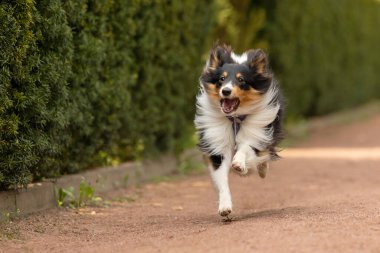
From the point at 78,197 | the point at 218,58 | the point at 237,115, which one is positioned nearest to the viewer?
the point at 237,115

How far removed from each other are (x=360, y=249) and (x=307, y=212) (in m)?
1.80

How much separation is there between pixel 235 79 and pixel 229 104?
9.3 inches

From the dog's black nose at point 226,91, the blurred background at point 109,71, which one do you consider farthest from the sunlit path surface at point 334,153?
the dog's black nose at point 226,91

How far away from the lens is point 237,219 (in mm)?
6707

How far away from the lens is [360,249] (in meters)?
4.84

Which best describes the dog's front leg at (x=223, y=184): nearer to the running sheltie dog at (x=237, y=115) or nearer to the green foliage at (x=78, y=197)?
the running sheltie dog at (x=237, y=115)

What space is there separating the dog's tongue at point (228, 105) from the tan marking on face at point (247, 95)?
0.08m

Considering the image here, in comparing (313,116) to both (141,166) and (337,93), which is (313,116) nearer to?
(337,93)

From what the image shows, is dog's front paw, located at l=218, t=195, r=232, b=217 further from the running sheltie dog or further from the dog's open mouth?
the dog's open mouth

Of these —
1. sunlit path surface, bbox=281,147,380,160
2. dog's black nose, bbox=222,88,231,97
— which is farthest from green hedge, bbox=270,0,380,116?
dog's black nose, bbox=222,88,231,97

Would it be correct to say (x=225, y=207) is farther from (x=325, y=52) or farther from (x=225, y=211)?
(x=325, y=52)

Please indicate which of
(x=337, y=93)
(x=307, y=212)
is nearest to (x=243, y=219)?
(x=307, y=212)

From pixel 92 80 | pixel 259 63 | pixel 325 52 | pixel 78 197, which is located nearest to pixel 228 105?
pixel 259 63

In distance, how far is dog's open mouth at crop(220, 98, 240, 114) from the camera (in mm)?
6824
